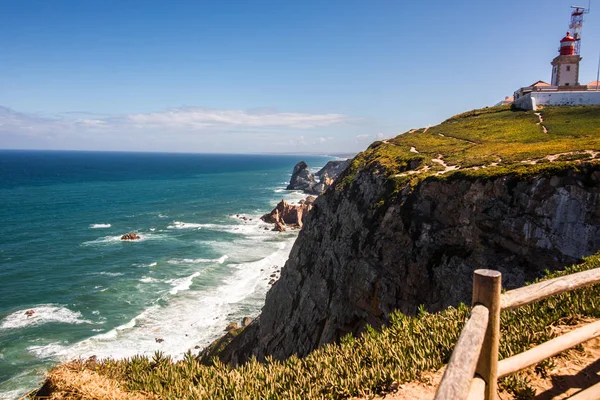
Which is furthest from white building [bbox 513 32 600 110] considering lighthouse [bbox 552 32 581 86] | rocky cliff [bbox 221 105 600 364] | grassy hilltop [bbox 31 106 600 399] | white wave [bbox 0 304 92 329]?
white wave [bbox 0 304 92 329]

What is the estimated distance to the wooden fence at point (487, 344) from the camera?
118 inches

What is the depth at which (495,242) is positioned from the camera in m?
20.9

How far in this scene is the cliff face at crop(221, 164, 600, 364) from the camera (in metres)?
19.1

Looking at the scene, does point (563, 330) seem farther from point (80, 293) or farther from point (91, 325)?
point (80, 293)

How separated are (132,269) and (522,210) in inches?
2015

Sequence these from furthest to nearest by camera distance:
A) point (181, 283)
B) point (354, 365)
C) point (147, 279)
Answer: point (147, 279) < point (181, 283) < point (354, 365)

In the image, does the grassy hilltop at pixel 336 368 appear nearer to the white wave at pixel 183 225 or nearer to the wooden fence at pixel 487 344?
the wooden fence at pixel 487 344

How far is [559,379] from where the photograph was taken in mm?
5492

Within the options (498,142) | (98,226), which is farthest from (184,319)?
(98,226)

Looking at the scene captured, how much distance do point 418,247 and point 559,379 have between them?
18778 millimetres

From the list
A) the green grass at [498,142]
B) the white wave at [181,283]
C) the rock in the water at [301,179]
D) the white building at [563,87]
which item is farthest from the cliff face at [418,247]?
the rock in the water at [301,179]

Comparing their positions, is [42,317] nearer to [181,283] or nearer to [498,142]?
[181,283]

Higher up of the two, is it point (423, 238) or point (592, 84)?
point (592, 84)

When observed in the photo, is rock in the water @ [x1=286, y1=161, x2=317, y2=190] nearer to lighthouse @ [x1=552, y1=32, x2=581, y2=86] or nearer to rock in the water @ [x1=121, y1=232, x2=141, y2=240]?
rock in the water @ [x1=121, y1=232, x2=141, y2=240]
